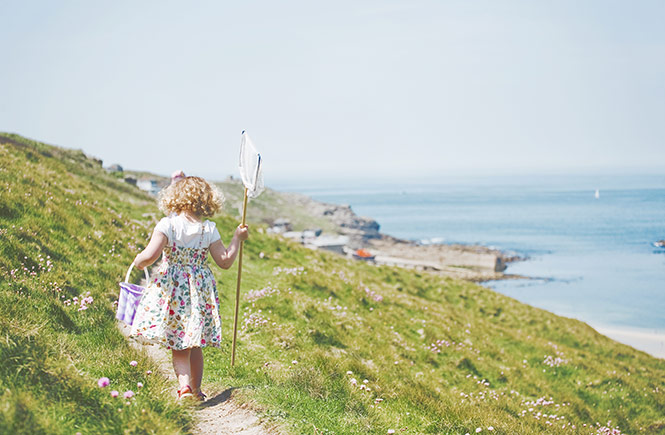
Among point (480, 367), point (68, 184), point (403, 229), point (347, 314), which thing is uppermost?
point (68, 184)

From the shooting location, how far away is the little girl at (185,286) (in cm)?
642

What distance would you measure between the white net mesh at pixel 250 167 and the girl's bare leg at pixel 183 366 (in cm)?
234

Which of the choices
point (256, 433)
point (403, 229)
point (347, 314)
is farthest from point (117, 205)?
point (403, 229)

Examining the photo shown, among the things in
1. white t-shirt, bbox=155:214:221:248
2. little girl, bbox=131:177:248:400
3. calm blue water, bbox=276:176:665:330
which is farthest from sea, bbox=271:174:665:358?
white t-shirt, bbox=155:214:221:248

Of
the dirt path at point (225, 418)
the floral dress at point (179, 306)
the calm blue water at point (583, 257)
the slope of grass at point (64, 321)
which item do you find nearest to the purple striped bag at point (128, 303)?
the floral dress at point (179, 306)

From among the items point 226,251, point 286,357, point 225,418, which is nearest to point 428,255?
point 286,357

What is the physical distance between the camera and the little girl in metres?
6.42

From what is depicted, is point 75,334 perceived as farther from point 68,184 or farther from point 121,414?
point 68,184

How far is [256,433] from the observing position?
5914 mm

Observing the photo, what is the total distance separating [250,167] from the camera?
7.38m

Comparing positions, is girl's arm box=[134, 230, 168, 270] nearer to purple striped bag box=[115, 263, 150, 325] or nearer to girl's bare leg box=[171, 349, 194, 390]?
purple striped bag box=[115, 263, 150, 325]

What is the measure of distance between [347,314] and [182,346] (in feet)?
23.3

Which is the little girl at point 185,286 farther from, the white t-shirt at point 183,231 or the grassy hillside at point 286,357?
the grassy hillside at point 286,357

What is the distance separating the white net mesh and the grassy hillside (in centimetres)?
279
